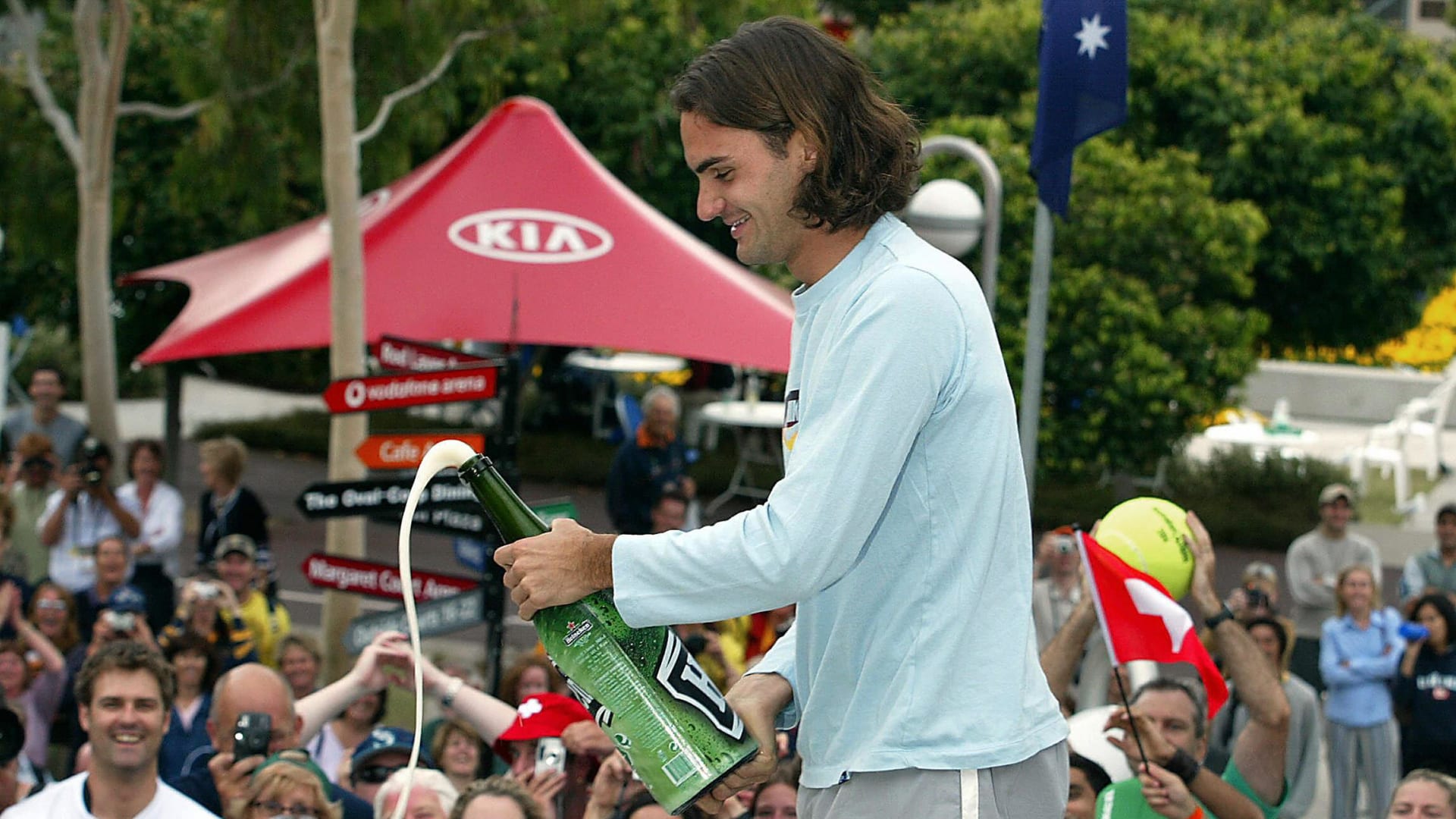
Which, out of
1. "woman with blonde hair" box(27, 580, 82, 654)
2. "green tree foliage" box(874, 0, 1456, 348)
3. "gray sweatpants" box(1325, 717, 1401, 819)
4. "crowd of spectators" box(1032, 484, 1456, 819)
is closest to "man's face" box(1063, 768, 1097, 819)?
"crowd of spectators" box(1032, 484, 1456, 819)

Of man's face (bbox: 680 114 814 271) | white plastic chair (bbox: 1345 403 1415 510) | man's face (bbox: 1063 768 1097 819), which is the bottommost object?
white plastic chair (bbox: 1345 403 1415 510)

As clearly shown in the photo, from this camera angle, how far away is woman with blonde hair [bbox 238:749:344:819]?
17.1 feet

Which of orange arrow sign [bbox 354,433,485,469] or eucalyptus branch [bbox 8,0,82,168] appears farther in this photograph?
eucalyptus branch [bbox 8,0,82,168]

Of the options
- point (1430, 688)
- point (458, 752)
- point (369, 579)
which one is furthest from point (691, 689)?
point (1430, 688)

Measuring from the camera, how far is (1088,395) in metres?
18.3

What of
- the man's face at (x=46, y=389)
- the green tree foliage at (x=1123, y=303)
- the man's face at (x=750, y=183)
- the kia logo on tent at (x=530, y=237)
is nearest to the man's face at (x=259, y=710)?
the man's face at (x=750, y=183)

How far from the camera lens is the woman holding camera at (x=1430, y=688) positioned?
909 centimetres

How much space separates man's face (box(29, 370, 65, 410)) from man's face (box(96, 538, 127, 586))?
255 centimetres

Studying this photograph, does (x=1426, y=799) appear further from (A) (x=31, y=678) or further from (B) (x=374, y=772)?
(A) (x=31, y=678)

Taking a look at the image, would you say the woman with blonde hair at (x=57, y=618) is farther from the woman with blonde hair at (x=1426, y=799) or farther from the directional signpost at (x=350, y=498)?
the woman with blonde hair at (x=1426, y=799)

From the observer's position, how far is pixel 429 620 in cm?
742

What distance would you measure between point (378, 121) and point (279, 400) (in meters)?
16.9

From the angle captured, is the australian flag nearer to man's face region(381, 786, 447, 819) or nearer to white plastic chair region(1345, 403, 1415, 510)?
man's face region(381, 786, 447, 819)

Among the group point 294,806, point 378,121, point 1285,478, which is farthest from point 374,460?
point 1285,478
